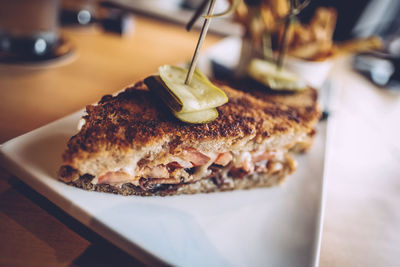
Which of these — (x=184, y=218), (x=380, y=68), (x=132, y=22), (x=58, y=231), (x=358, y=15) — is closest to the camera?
(x=58, y=231)

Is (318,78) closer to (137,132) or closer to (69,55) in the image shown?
(137,132)

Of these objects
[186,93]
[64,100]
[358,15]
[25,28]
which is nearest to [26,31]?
[25,28]

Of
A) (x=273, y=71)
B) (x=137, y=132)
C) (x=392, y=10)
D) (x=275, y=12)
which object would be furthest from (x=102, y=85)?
(x=392, y=10)

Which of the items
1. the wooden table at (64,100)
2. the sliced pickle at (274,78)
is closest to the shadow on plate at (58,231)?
the wooden table at (64,100)

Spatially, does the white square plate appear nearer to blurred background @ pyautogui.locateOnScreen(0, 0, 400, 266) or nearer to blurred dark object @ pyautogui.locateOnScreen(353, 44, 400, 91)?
blurred background @ pyautogui.locateOnScreen(0, 0, 400, 266)

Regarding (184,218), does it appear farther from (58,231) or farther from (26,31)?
(26,31)

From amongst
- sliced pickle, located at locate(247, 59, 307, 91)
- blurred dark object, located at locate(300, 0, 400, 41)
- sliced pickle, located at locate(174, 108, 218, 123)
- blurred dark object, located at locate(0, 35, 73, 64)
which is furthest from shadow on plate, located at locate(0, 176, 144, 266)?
blurred dark object, located at locate(300, 0, 400, 41)
